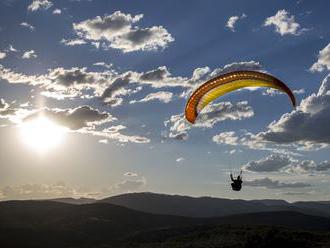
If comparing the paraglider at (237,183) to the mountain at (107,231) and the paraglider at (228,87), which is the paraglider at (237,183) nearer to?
the paraglider at (228,87)

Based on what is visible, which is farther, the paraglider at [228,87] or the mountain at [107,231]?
the mountain at [107,231]

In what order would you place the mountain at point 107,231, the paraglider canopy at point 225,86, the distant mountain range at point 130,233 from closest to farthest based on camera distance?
the paraglider canopy at point 225,86 < the distant mountain range at point 130,233 < the mountain at point 107,231

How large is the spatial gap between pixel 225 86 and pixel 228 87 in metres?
0.50

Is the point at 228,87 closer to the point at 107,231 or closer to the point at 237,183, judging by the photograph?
the point at 237,183

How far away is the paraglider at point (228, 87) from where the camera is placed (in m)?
32.8

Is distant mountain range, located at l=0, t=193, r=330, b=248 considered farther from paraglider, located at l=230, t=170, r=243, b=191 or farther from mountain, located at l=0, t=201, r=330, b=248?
paraglider, located at l=230, t=170, r=243, b=191

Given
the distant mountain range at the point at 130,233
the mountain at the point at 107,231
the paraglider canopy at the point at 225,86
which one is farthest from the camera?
the mountain at the point at 107,231

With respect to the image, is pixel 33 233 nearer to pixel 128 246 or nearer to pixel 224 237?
pixel 128 246

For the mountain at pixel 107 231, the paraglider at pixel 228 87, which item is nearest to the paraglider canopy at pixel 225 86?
the paraglider at pixel 228 87

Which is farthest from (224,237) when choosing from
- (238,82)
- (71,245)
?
(238,82)

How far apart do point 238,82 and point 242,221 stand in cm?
17197

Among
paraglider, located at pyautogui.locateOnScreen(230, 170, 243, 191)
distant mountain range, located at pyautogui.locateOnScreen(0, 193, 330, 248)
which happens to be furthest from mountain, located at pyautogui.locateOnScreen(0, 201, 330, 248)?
paraglider, located at pyautogui.locateOnScreen(230, 170, 243, 191)

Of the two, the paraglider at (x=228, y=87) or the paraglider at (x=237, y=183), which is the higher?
the paraglider at (x=228, y=87)

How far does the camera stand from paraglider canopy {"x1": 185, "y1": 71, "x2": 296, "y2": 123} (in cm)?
3271
